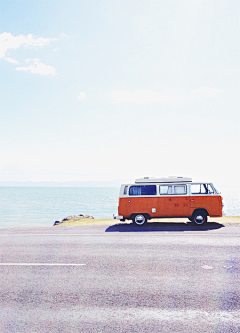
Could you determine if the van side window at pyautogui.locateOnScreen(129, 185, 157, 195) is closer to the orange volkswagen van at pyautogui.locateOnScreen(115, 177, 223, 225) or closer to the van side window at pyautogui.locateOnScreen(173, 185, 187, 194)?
the orange volkswagen van at pyautogui.locateOnScreen(115, 177, 223, 225)

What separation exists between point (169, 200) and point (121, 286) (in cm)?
990

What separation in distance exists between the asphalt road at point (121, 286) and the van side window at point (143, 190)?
16.4 feet

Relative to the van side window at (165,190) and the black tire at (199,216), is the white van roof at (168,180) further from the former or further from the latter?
the black tire at (199,216)

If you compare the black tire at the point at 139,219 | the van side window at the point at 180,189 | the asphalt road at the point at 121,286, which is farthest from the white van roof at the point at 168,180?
the asphalt road at the point at 121,286

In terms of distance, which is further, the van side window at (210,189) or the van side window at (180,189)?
the van side window at (180,189)

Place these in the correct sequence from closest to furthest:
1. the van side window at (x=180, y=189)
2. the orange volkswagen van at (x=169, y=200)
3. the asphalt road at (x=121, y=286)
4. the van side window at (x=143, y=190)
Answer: the asphalt road at (x=121, y=286)
the orange volkswagen van at (x=169, y=200)
the van side window at (x=180, y=189)
the van side window at (x=143, y=190)

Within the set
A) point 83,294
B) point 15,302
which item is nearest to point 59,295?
point 83,294

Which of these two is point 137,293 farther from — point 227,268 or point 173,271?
point 227,268

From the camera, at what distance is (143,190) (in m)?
16.0

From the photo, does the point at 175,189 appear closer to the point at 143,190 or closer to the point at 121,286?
the point at 143,190

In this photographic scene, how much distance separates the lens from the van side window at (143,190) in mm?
15969

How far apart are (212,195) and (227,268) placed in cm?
860

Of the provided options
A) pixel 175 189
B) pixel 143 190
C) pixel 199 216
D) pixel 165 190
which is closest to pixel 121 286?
pixel 143 190

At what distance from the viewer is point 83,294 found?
5926 mm
